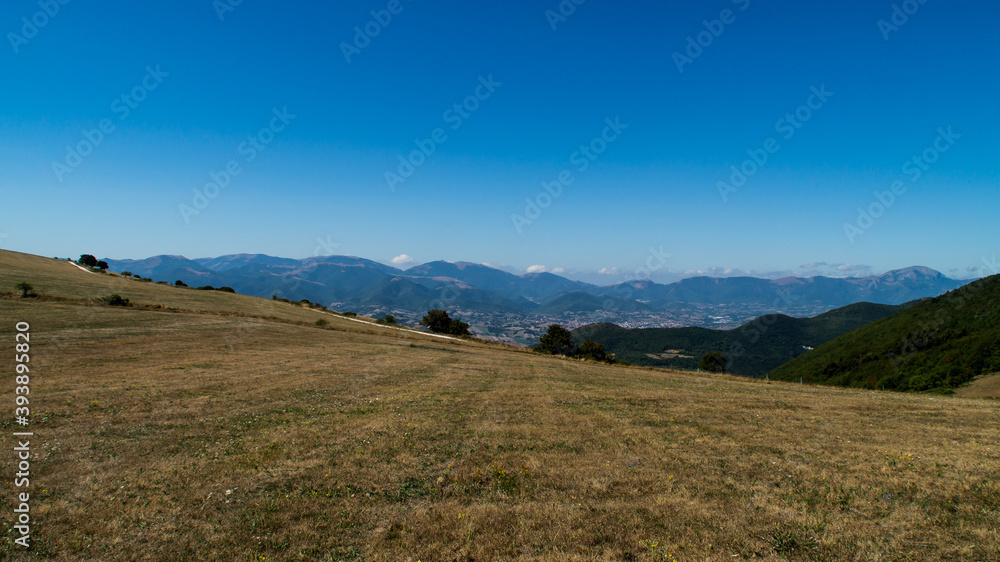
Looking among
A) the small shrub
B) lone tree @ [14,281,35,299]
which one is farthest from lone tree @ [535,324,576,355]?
lone tree @ [14,281,35,299]

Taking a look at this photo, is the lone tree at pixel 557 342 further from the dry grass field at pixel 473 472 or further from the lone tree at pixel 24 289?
the lone tree at pixel 24 289

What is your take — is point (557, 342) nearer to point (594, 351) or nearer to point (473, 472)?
point (594, 351)

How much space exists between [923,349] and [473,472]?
10558 cm

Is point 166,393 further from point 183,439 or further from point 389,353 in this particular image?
point 389,353

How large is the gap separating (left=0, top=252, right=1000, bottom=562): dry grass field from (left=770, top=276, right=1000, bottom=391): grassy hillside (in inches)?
1750

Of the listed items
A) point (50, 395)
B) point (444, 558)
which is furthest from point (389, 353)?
point (444, 558)

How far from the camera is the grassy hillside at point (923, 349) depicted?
5181 centimetres

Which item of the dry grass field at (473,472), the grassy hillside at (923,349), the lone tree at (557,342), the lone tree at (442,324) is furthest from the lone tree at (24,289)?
the grassy hillside at (923,349)

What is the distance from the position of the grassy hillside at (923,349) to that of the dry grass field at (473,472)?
4444 centimetres

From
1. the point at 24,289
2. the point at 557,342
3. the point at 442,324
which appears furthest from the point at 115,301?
the point at 557,342

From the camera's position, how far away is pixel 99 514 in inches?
317

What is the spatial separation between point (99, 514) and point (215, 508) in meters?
2.15

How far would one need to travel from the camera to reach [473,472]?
1090 cm

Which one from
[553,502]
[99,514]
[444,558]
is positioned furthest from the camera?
[553,502]
